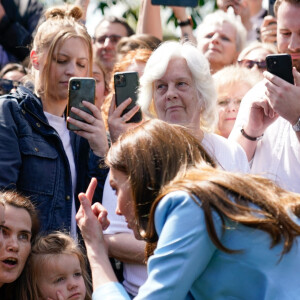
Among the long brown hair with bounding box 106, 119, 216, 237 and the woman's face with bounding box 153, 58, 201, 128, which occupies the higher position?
the long brown hair with bounding box 106, 119, 216, 237

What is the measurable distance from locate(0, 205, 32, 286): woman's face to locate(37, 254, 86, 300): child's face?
12 cm

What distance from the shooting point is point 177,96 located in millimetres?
4148

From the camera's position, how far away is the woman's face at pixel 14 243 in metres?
3.56

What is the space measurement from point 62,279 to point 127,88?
1.19 metres

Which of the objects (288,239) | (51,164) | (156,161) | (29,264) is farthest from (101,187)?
(288,239)

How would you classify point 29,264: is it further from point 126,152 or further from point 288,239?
point 288,239

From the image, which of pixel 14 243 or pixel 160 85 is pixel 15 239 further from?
pixel 160 85

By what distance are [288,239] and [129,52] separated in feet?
9.84

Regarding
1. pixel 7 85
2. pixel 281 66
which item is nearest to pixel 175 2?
pixel 7 85

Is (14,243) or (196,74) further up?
(196,74)

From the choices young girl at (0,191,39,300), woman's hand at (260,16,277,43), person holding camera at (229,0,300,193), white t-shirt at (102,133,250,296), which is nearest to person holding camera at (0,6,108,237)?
young girl at (0,191,39,300)

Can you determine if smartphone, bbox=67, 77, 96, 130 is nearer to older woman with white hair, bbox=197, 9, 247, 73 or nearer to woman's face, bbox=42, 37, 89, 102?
woman's face, bbox=42, 37, 89, 102

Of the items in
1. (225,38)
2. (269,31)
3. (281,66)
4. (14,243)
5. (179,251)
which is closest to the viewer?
(179,251)

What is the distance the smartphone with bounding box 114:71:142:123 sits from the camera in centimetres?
425
